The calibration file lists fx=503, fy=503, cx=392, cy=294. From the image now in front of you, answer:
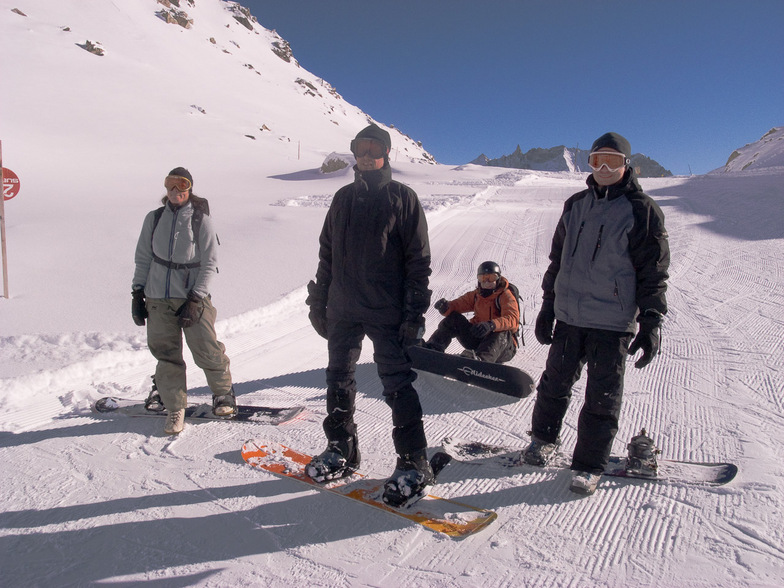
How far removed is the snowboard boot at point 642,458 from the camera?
281cm

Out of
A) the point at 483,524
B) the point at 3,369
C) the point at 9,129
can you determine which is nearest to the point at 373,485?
the point at 483,524

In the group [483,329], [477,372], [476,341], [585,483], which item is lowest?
[585,483]

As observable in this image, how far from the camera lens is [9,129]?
25.8 meters

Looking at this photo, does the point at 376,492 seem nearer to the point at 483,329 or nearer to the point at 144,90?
the point at 483,329

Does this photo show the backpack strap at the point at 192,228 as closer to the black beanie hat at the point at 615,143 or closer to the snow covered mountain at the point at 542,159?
the black beanie hat at the point at 615,143

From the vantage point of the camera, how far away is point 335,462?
2828mm

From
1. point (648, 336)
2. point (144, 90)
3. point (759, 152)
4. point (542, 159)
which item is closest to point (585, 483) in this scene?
point (648, 336)

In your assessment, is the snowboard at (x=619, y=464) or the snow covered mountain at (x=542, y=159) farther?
the snow covered mountain at (x=542, y=159)

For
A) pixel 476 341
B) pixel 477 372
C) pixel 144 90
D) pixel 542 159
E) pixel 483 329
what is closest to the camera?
pixel 477 372

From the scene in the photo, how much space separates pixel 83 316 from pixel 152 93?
44.8m

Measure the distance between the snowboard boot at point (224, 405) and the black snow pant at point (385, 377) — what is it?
1.19 m

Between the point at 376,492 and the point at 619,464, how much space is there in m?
1.43

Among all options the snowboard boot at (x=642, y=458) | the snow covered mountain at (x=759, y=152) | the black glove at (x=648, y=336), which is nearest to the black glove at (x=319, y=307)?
the black glove at (x=648, y=336)

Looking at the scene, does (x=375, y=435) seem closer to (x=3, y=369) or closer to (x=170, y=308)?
(x=170, y=308)
